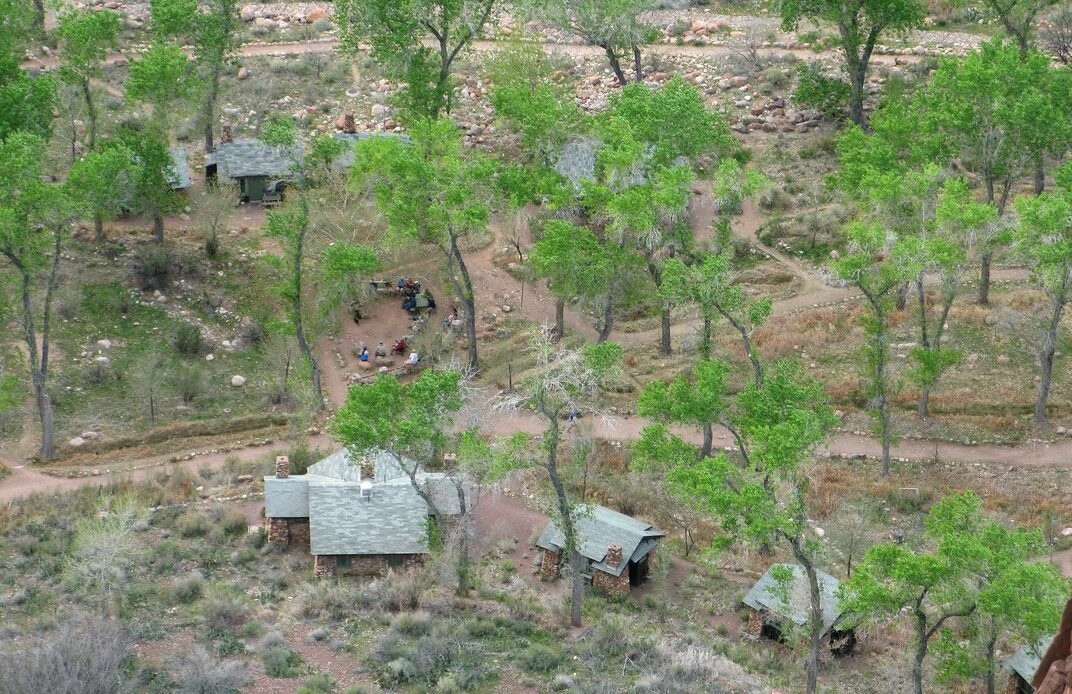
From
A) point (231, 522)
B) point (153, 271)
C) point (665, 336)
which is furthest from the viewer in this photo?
point (153, 271)

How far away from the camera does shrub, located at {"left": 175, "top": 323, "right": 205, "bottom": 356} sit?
67.8m

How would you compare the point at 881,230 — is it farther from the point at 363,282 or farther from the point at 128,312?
the point at 128,312

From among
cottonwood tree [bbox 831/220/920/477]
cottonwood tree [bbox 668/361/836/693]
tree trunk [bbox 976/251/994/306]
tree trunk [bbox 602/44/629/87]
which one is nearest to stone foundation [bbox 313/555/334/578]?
cottonwood tree [bbox 668/361/836/693]

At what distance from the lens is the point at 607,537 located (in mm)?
53594

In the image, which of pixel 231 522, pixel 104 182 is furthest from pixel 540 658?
pixel 104 182

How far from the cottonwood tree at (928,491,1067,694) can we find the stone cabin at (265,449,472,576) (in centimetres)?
1591

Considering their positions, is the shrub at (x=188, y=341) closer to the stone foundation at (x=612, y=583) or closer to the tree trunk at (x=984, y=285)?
the stone foundation at (x=612, y=583)

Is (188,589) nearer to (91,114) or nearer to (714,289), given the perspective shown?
(714,289)

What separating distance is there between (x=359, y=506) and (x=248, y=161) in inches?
1073

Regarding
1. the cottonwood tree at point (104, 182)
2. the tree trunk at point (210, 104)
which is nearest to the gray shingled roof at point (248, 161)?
the tree trunk at point (210, 104)

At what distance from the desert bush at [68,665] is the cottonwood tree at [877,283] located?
2580 cm

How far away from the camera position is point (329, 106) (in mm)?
86562

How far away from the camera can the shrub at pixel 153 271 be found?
70.9 meters

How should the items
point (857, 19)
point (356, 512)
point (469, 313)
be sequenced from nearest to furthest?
point (356, 512) → point (469, 313) → point (857, 19)
